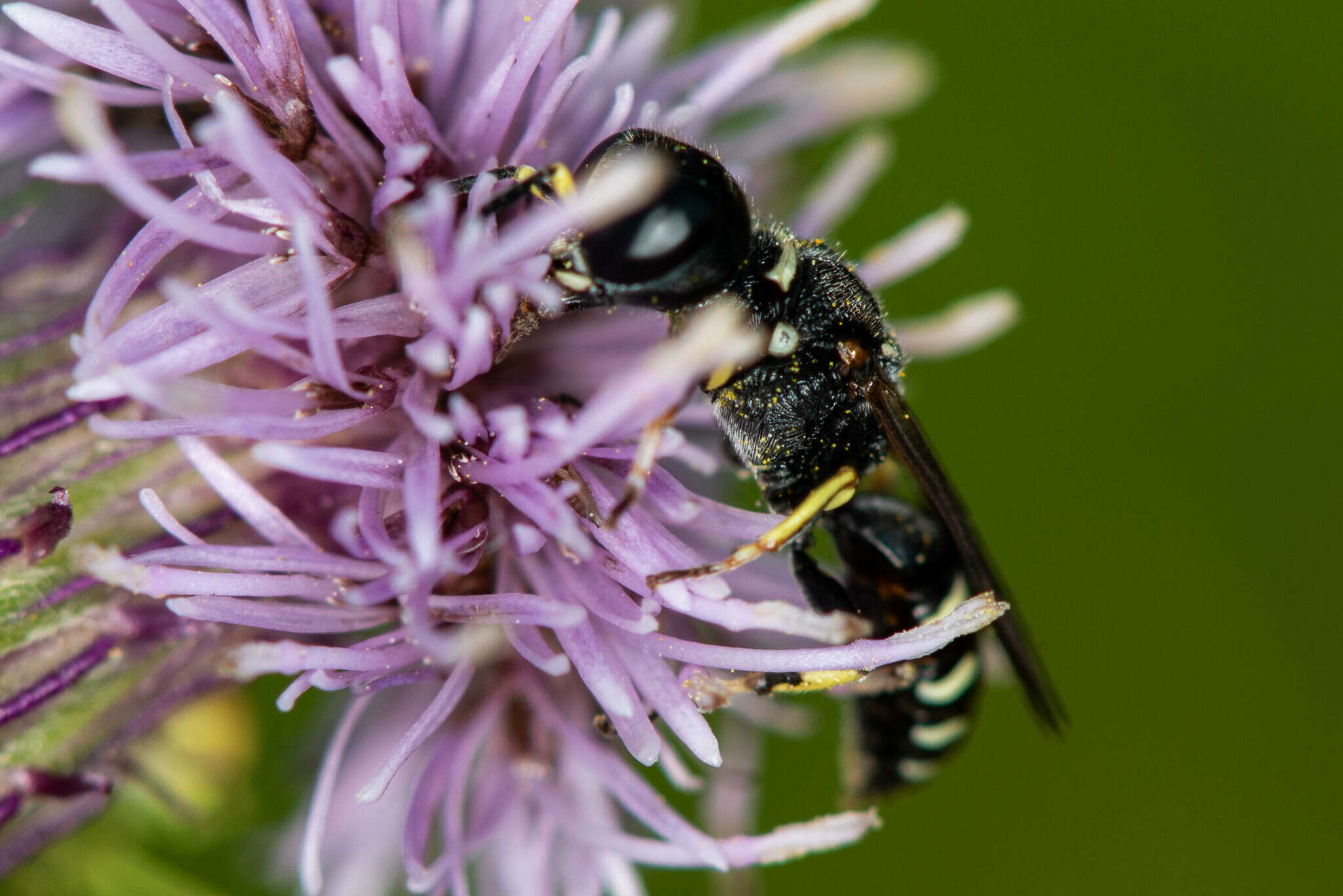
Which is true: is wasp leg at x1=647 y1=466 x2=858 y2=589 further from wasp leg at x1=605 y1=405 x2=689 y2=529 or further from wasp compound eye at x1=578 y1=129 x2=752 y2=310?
wasp compound eye at x1=578 y1=129 x2=752 y2=310

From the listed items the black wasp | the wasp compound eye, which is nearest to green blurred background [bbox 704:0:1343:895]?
the black wasp

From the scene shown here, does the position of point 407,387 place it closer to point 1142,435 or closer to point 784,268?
point 784,268

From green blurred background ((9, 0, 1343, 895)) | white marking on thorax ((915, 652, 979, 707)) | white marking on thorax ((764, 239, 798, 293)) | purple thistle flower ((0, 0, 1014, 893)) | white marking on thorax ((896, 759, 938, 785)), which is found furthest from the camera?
green blurred background ((9, 0, 1343, 895))

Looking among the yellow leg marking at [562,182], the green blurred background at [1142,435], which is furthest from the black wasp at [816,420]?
the green blurred background at [1142,435]

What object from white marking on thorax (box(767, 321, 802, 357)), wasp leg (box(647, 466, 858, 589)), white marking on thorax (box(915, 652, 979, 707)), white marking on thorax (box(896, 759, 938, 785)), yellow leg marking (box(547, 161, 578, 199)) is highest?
yellow leg marking (box(547, 161, 578, 199))

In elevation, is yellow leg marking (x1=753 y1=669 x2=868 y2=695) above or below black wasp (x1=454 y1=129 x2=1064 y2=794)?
below

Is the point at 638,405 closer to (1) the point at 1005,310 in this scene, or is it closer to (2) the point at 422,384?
(2) the point at 422,384

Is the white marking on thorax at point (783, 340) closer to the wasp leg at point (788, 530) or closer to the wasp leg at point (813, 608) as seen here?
the wasp leg at point (788, 530)
